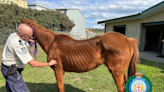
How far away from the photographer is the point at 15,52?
4.75ft

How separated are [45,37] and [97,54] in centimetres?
125

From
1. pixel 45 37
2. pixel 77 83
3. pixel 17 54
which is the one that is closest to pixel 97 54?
pixel 45 37

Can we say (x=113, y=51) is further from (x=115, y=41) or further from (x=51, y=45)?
(x=51, y=45)

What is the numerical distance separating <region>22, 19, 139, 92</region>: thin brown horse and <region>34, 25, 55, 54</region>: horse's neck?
0.06m

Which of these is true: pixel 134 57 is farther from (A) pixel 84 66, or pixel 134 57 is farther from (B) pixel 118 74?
(A) pixel 84 66

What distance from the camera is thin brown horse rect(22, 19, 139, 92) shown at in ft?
6.02

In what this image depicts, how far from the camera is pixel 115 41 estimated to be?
1.87 metres

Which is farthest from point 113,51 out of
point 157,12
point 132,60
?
point 157,12

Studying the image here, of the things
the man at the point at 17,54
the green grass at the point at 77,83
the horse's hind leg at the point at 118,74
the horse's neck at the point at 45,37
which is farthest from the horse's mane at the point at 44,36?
the green grass at the point at 77,83

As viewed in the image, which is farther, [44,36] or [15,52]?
[44,36]

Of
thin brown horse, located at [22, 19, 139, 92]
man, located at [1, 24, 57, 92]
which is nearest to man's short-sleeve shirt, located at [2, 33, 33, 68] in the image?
man, located at [1, 24, 57, 92]

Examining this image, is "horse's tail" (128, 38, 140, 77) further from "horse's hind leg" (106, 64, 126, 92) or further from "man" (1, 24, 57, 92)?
"man" (1, 24, 57, 92)

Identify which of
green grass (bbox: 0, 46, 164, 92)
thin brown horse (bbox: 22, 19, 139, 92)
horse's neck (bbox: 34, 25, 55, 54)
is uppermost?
horse's neck (bbox: 34, 25, 55, 54)

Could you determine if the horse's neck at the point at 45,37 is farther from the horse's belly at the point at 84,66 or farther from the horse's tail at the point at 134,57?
the horse's tail at the point at 134,57
